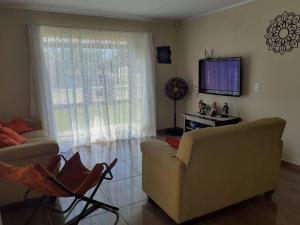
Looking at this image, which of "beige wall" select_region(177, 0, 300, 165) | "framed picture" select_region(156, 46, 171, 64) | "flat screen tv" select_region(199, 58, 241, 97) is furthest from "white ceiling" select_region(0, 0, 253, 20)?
"flat screen tv" select_region(199, 58, 241, 97)

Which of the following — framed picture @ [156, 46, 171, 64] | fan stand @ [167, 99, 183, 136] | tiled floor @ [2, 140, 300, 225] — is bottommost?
tiled floor @ [2, 140, 300, 225]

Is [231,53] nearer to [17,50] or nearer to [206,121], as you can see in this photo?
[206,121]

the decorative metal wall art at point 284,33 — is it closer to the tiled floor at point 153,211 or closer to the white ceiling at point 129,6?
the white ceiling at point 129,6

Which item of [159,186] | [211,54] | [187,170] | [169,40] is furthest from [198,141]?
[169,40]

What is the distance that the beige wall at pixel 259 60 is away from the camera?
328 cm

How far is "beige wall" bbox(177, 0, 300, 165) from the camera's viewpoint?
3.28 m

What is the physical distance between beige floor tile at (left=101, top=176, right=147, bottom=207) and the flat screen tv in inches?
82.9

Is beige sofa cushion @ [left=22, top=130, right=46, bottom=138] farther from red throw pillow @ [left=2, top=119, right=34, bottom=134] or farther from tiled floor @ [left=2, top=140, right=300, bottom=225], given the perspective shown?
tiled floor @ [left=2, top=140, right=300, bottom=225]

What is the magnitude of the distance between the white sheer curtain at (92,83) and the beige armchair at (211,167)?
7.74ft

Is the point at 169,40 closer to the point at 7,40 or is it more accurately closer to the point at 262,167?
the point at 7,40

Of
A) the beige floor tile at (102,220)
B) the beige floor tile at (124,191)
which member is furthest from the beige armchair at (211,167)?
the beige floor tile at (102,220)

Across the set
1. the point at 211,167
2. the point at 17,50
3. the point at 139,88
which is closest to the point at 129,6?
the point at 139,88

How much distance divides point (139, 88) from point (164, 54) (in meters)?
0.91

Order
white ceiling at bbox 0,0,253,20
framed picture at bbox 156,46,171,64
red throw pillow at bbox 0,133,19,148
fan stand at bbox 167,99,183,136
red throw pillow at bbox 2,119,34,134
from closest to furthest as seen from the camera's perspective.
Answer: red throw pillow at bbox 0,133,19,148 < red throw pillow at bbox 2,119,34,134 < white ceiling at bbox 0,0,253,20 < framed picture at bbox 156,46,171,64 < fan stand at bbox 167,99,183,136
